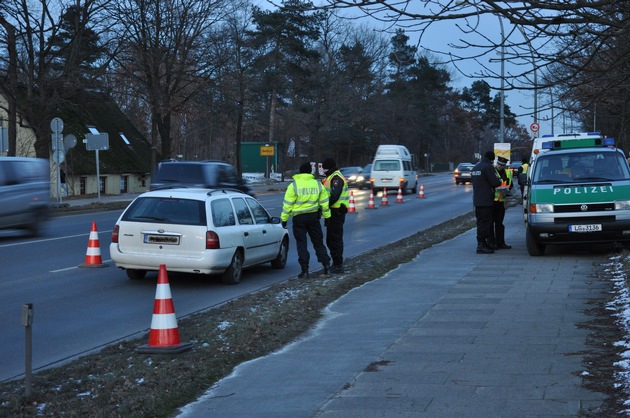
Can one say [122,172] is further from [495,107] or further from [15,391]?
[495,107]

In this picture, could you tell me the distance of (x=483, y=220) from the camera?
17906mm

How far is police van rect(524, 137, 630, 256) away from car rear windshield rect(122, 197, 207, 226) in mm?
6145

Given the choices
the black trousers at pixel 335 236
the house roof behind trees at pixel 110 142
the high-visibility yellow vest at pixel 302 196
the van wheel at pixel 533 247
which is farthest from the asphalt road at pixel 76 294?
the house roof behind trees at pixel 110 142

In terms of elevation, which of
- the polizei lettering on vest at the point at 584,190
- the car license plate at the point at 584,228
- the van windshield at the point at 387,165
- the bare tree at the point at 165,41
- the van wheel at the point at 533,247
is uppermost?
the bare tree at the point at 165,41

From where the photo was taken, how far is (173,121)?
84188 millimetres

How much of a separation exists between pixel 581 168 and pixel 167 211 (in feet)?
25.5

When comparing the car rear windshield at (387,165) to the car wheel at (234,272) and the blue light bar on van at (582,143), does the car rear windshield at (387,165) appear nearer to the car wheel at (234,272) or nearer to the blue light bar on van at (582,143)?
the blue light bar on van at (582,143)

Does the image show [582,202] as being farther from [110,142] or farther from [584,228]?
[110,142]

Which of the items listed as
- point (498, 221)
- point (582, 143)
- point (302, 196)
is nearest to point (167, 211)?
point (302, 196)

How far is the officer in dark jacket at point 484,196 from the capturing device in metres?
17.8

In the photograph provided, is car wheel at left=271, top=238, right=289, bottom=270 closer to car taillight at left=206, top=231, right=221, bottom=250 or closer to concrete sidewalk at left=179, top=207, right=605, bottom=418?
car taillight at left=206, top=231, right=221, bottom=250

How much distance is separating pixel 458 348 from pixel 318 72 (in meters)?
68.8

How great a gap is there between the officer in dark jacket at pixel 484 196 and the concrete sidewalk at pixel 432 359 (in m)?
4.28

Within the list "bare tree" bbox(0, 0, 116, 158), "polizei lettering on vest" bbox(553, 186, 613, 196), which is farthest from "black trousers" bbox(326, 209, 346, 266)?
"bare tree" bbox(0, 0, 116, 158)
